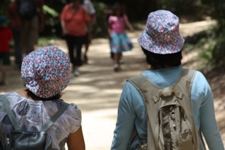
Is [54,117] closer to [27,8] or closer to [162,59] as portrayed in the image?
[162,59]

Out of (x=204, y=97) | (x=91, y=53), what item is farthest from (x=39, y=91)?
(x=91, y=53)

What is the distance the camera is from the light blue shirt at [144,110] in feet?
11.6

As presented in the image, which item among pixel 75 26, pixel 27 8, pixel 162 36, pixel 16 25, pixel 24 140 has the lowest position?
pixel 16 25

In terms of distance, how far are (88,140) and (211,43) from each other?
19.2ft

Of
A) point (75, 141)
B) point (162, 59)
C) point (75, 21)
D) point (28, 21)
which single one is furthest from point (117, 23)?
point (75, 141)

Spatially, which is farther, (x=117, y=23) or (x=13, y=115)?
(x=117, y=23)

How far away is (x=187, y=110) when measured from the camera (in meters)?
3.51

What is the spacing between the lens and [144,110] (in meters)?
3.52

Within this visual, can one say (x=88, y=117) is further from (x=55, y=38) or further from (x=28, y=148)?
(x=55, y=38)

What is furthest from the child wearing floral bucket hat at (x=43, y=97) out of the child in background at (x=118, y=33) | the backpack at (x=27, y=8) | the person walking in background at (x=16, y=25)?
the person walking in background at (x=16, y=25)

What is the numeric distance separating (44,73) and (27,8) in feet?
33.3

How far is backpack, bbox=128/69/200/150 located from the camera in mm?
3441

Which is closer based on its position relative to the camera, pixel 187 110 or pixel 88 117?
pixel 187 110

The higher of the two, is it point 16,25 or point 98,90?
point 16,25
